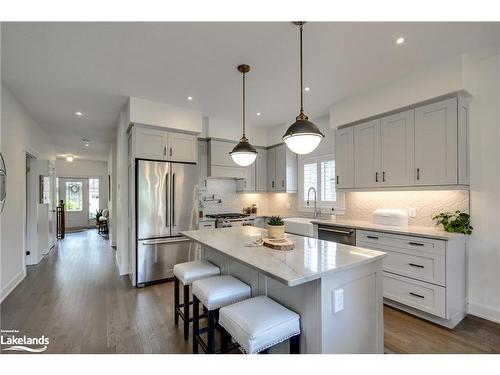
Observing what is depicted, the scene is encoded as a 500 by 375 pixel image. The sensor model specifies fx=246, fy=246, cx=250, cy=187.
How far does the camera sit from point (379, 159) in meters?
3.30

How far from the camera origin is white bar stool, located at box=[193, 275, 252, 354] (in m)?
1.79

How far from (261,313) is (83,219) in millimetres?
11013

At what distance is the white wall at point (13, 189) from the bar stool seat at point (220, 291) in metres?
3.03

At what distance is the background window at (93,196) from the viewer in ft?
33.5

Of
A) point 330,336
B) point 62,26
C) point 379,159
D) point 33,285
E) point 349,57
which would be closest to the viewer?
point 330,336

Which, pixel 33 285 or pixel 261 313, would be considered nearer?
pixel 261 313

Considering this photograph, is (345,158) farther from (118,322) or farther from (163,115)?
(118,322)

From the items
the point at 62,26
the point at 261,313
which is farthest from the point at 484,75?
the point at 62,26

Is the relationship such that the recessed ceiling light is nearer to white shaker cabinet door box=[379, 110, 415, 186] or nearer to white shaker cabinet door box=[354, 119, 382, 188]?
white shaker cabinet door box=[379, 110, 415, 186]

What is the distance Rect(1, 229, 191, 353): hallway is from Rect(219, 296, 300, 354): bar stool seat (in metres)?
0.94

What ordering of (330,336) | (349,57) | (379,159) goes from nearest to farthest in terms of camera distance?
1. (330,336)
2. (349,57)
3. (379,159)

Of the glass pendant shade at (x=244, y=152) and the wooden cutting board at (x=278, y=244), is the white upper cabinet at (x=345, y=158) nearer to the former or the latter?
the glass pendant shade at (x=244, y=152)

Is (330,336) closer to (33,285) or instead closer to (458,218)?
(458,218)

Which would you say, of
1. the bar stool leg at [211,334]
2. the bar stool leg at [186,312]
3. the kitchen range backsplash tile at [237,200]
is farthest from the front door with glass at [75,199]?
the bar stool leg at [211,334]
